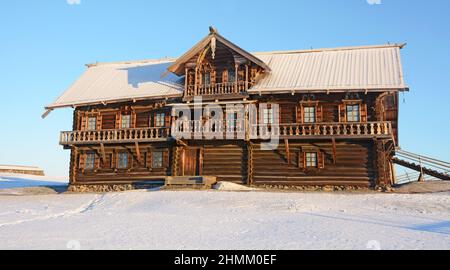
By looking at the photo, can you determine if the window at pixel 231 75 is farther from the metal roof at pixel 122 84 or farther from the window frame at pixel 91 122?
the window frame at pixel 91 122

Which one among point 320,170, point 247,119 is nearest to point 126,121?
point 247,119

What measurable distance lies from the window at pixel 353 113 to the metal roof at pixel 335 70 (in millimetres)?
1453

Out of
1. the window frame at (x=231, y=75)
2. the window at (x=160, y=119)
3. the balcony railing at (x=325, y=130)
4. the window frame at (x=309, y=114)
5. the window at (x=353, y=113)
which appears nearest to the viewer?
the balcony railing at (x=325, y=130)

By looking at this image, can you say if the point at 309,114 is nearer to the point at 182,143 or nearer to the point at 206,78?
the point at 206,78

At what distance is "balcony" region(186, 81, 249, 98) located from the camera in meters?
24.7

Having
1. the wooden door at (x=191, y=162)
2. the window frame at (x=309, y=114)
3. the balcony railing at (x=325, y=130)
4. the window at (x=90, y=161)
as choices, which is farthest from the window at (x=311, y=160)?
the window at (x=90, y=161)

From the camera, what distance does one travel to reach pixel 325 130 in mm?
22625

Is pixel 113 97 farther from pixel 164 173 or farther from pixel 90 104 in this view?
pixel 164 173

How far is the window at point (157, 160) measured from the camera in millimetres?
26289

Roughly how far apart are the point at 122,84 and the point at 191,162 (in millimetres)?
8167

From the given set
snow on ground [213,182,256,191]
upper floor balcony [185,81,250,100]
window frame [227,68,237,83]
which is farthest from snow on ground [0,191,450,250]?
window frame [227,68,237,83]

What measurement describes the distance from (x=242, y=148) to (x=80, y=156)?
11271 millimetres
